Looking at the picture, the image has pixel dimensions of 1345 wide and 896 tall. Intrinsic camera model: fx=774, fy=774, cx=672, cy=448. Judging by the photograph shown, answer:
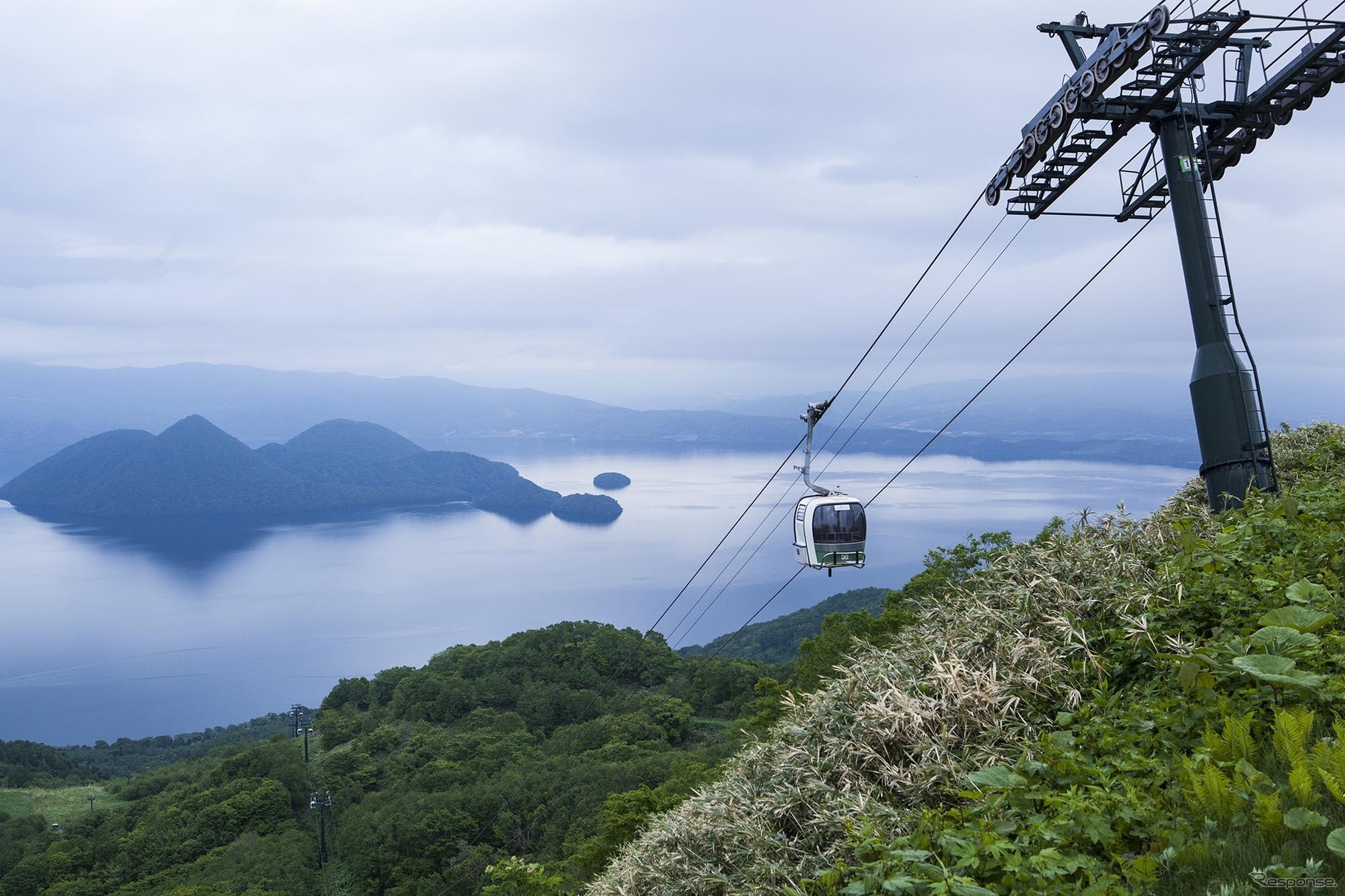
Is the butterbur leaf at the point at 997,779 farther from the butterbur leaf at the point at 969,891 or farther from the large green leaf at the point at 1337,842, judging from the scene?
the large green leaf at the point at 1337,842

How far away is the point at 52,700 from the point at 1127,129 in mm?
153355

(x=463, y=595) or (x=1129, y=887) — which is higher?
(x=1129, y=887)

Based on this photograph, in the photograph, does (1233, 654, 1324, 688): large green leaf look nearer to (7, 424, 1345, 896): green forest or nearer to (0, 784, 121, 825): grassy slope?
(7, 424, 1345, 896): green forest

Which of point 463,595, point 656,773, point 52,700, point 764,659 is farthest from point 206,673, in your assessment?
point 656,773

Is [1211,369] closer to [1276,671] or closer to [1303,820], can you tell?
[1276,671]

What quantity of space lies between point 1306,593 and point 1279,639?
67cm

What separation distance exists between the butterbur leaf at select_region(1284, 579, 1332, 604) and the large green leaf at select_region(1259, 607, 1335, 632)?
140mm

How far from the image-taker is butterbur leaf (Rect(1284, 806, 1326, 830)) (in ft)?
8.51

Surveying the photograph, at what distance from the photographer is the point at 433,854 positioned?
3166 centimetres

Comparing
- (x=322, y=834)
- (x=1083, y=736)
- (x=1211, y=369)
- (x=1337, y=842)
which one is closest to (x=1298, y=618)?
(x=1083, y=736)

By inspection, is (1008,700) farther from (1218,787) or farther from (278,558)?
(278,558)

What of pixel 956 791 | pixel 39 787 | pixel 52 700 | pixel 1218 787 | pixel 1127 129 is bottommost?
pixel 52 700

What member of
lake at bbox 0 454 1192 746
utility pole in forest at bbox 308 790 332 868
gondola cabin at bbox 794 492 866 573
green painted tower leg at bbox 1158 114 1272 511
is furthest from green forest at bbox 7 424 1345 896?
lake at bbox 0 454 1192 746

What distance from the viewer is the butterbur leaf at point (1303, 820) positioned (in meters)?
2.59
